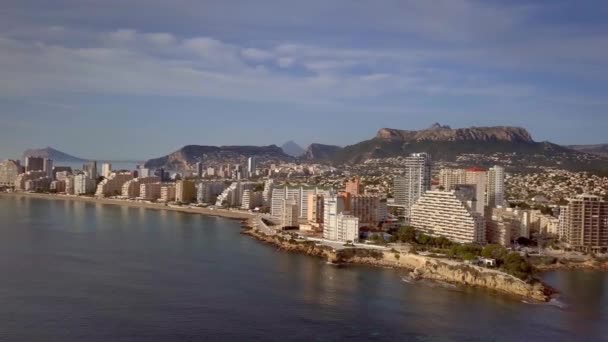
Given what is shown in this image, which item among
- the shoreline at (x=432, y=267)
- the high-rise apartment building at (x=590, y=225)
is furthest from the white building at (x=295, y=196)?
the high-rise apartment building at (x=590, y=225)

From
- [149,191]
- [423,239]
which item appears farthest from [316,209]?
[149,191]

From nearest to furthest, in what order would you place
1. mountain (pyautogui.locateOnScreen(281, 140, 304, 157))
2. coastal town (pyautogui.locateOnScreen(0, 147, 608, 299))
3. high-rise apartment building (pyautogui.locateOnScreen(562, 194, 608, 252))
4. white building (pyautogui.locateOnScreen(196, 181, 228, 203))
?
coastal town (pyautogui.locateOnScreen(0, 147, 608, 299)), high-rise apartment building (pyautogui.locateOnScreen(562, 194, 608, 252)), white building (pyautogui.locateOnScreen(196, 181, 228, 203)), mountain (pyautogui.locateOnScreen(281, 140, 304, 157))

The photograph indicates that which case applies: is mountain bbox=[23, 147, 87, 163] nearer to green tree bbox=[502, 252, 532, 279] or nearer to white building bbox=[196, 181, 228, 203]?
white building bbox=[196, 181, 228, 203]

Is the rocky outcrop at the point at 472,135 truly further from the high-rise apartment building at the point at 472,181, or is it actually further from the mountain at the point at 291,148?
the mountain at the point at 291,148

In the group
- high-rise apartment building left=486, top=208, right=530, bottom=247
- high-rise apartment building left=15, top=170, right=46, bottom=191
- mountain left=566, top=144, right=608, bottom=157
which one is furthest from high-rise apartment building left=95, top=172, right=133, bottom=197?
mountain left=566, top=144, right=608, bottom=157

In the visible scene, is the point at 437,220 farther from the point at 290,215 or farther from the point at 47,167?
the point at 47,167

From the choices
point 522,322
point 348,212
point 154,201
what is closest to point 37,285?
point 522,322

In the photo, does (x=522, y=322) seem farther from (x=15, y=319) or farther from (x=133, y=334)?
(x=15, y=319)
